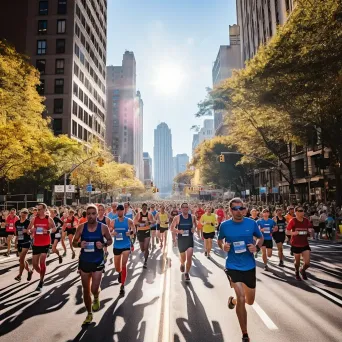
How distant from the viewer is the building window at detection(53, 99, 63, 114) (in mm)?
55000

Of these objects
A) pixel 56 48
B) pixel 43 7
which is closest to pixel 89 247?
pixel 56 48

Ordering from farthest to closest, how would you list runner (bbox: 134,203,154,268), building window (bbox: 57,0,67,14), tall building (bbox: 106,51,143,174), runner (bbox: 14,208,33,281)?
1. tall building (bbox: 106,51,143,174)
2. building window (bbox: 57,0,67,14)
3. runner (bbox: 134,203,154,268)
4. runner (bbox: 14,208,33,281)

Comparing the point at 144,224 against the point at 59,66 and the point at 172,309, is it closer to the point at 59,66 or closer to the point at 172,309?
the point at 172,309

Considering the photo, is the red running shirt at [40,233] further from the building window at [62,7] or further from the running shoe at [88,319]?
the building window at [62,7]

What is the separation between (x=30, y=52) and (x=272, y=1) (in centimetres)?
4276

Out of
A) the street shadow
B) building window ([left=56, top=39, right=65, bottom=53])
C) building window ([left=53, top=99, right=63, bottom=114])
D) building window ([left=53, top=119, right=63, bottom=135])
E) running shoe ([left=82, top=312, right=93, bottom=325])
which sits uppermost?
building window ([left=56, top=39, right=65, bottom=53])

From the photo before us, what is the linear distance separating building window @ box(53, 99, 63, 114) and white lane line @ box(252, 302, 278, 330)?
2152 inches

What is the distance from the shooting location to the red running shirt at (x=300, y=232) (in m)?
8.55

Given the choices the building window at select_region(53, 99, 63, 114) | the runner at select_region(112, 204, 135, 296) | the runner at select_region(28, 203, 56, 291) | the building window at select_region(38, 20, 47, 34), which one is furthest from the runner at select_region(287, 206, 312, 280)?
the building window at select_region(38, 20, 47, 34)

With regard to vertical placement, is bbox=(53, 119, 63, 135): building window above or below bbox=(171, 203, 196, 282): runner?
above

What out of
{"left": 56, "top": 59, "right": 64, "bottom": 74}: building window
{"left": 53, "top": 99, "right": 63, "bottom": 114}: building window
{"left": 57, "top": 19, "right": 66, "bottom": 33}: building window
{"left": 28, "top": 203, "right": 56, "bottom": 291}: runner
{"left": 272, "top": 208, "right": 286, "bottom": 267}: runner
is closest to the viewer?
{"left": 28, "top": 203, "right": 56, "bottom": 291}: runner

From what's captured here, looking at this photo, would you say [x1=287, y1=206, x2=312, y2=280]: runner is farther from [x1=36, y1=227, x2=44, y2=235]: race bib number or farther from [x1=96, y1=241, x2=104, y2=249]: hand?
[x1=36, y1=227, x2=44, y2=235]: race bib number

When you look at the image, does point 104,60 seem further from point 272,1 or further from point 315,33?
point 315,33

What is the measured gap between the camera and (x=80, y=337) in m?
4.84
